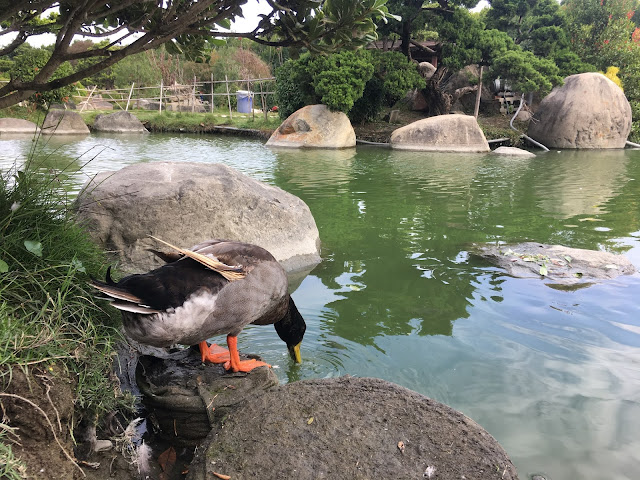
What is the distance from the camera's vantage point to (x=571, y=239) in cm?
671

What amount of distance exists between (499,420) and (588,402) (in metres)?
0.61

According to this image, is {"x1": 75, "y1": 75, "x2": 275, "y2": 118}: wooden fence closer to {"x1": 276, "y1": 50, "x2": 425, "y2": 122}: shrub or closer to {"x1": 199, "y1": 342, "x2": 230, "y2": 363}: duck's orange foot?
{"x1": 276, "y1": 50, "x2": 425, "y2": 122}: shrub

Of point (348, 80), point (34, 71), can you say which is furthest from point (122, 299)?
point (348, 80)

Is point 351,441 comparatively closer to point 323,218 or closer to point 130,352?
point 130,352

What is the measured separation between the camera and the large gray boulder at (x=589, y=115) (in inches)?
724

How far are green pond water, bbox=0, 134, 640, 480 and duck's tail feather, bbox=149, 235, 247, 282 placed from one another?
0.98 meters

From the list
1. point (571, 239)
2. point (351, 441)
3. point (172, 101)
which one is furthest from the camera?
point (172, 101)

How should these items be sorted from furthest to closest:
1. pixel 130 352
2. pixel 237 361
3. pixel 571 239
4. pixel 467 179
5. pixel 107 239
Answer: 1. pixel 467 179
2. pixel 571 239
3. pixel 107 239
4. pixel 130 352
5. pixel 237 361

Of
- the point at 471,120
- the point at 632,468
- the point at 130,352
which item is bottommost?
the point at 632,468

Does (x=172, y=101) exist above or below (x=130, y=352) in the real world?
above

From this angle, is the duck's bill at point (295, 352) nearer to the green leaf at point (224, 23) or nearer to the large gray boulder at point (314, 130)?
the green leaf at point (224, 23)

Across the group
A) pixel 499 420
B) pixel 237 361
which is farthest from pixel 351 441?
pixel 499 420

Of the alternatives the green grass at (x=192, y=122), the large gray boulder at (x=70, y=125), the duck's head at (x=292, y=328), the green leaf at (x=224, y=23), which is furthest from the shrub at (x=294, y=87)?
the duck's head at (x=292, y=328)

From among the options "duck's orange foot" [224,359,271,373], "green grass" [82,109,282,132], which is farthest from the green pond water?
"green grass" [82,109,282,132]
